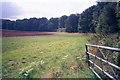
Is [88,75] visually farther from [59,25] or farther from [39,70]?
[59,25]

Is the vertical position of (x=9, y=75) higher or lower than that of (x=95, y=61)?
lower

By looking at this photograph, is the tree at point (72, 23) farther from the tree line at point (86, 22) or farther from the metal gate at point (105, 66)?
the metal gate at point (105, 66)

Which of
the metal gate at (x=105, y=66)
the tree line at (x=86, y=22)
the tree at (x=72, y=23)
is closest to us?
the metal gate at (x=105, y=66)

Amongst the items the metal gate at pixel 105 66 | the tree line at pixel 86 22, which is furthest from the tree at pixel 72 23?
the metal gate at pixel 105 66

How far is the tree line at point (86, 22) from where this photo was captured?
2945cm

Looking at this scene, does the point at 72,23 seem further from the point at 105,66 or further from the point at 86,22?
the point at 105,66

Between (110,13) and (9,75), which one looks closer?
(9,75)

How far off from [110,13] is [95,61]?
69.7 feet

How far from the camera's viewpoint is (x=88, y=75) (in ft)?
31.5

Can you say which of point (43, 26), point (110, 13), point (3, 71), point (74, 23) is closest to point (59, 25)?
point (43, 26)

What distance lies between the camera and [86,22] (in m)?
58.8

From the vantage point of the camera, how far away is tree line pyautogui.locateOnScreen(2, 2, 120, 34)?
96.6ft

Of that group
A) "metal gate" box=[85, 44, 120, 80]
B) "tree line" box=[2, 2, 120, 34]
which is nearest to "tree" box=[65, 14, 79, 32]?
"tree line" box=[2, 2, 120, 34]

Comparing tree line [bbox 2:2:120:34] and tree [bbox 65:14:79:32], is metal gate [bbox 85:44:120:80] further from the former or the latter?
tree [bbox 65:14:79:32]
